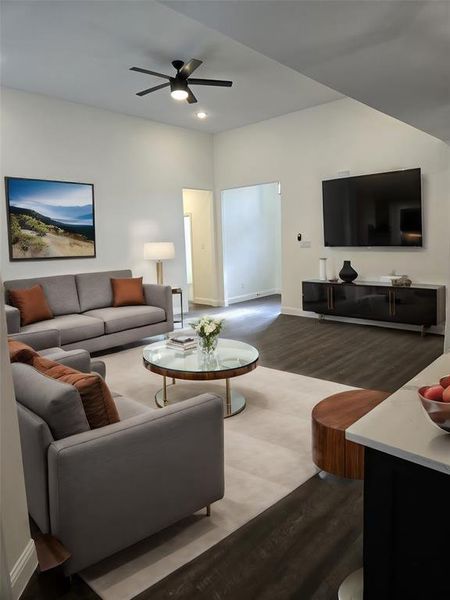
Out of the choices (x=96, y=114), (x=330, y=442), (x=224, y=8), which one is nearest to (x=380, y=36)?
(x=224, y=8)

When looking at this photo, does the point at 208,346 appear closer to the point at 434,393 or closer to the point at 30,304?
the point at 434,393

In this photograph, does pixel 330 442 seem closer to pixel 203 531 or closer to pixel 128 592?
pixel 203 531

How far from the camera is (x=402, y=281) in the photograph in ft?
19.1

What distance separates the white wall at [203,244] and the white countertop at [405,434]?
23.8ft

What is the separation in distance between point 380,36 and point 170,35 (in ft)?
8.52

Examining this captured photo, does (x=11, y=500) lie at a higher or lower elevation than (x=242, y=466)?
higher

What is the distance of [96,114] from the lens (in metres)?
6.29

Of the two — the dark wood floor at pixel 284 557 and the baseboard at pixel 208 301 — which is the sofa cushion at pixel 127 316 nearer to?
the baseboard at pixel 208 301

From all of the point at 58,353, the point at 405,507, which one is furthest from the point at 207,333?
the point at 405,507

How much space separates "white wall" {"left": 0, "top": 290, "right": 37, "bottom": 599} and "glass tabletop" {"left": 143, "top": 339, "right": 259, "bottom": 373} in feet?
5.25

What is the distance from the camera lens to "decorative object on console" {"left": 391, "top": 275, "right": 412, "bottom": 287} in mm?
5782

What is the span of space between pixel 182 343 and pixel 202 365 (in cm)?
57

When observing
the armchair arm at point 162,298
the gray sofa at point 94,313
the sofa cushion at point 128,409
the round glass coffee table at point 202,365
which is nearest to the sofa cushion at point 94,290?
the gray sofa at point 94,313

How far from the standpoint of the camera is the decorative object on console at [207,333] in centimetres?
345
